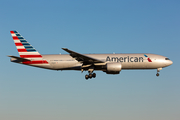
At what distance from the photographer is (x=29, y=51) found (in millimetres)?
45250

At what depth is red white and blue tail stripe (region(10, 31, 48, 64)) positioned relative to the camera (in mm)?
44094

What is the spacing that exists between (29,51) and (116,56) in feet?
46.0

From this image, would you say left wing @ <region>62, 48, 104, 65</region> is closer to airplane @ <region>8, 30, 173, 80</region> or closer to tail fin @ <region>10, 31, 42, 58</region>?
airplane @ <region>8, 30, 173, 80</region>

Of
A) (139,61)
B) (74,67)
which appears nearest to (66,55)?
(74,67)

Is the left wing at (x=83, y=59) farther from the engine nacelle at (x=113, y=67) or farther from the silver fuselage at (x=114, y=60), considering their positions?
the engine nacelle at (x=113, y=67)

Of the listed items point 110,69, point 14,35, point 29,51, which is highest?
point 14,35

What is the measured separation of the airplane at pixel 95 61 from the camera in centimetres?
4195

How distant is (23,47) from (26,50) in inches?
31.3

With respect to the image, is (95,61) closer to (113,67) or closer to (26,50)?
(113,67)

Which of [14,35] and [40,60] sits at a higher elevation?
[14,35]

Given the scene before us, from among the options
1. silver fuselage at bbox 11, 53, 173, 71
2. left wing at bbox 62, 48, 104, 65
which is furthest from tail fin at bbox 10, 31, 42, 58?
left wing at bbox 62, 48, 104, 65

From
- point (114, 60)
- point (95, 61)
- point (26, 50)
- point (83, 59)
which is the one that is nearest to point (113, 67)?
point (114, 60)

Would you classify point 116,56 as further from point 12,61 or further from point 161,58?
point 12,61

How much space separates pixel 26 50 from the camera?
149 feet
